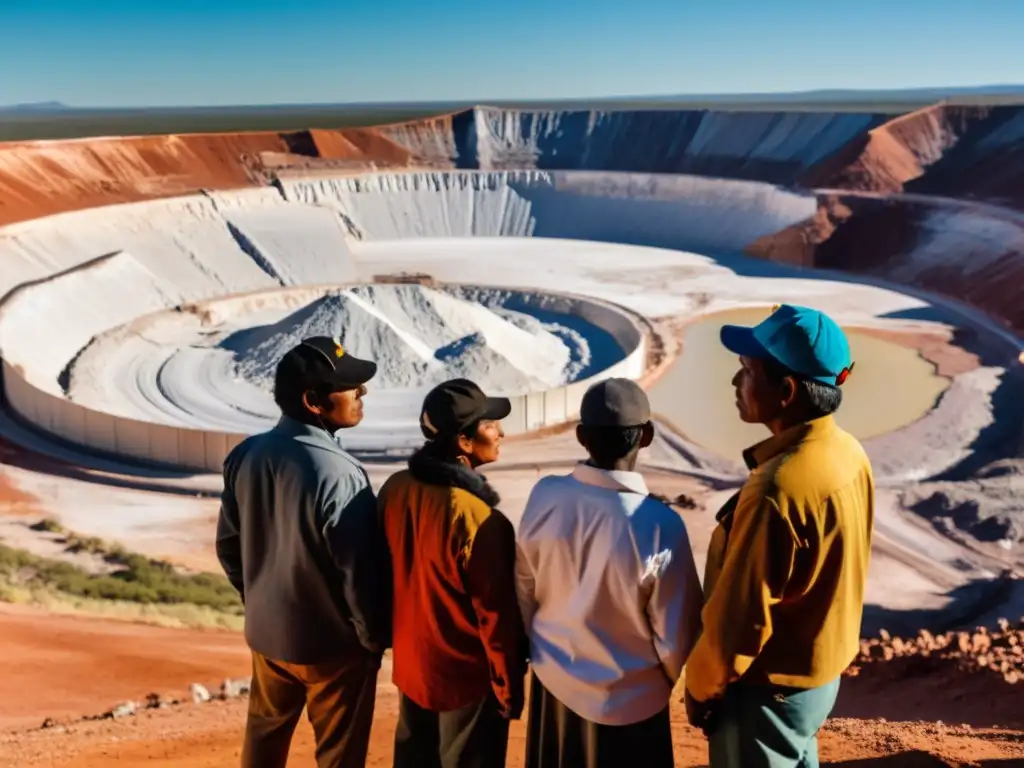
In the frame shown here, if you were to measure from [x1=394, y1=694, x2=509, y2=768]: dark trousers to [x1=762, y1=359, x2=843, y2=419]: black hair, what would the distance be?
197 cm

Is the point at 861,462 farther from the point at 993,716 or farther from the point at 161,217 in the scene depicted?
the point at 161,217

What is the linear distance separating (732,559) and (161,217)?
145 feet

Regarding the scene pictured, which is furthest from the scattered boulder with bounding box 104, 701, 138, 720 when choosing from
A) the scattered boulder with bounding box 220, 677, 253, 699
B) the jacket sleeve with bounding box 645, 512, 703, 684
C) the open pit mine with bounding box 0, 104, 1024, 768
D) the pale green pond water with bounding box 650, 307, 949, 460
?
the pale green pond water with bounding box 650, 307, 949, 460

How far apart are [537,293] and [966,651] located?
1054 inches

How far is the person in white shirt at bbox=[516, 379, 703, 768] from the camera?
379 centimetres

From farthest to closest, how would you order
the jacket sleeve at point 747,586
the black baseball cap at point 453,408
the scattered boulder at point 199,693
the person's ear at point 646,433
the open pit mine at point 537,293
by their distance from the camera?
the open pit mine at point 537,293, the scattered boulder at point 199,693, the black baseball cap at point 453,408, the person's ear at point 646,433, the jacket sleeve at point 747,586

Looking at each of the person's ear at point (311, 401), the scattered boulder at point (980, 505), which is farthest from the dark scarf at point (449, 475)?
the scattered boulder at point (980, 505)

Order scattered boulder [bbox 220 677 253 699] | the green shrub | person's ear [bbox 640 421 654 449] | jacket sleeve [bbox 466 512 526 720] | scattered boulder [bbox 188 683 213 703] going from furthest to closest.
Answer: the green shrub → scattered boulder [bbox 220 677 253 699] → scattered boulder [bbox 188 683 213 703] → jacket sleeve [bbox 466 512 526 720] → person's ear [bbox 640 421 654 449]

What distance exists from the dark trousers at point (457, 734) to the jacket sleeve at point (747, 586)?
1.22 meters

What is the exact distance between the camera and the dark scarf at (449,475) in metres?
4.21

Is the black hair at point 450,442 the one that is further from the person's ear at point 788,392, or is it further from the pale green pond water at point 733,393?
the pale green pond water at point 733,393

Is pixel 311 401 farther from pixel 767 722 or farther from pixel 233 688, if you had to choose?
pixel 233 688

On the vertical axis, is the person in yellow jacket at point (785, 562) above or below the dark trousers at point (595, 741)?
above

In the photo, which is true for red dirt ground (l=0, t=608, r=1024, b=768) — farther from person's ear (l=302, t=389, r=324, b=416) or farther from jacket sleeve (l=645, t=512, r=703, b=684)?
person's ear (l=302, t=389, r=324, b=416)
